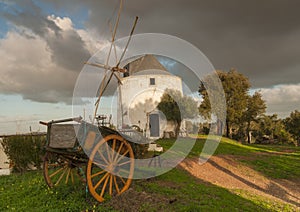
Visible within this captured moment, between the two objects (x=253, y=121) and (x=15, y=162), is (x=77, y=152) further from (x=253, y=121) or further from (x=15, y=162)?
(x=253, y=121)

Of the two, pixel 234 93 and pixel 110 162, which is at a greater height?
pixel 234 93

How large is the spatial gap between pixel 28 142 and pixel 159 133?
15.5 metres

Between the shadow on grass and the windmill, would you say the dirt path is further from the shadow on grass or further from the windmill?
the windmill

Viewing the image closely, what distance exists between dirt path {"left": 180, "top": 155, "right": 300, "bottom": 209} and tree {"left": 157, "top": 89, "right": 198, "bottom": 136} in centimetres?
1085

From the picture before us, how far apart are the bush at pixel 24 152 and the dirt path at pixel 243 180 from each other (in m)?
6.25

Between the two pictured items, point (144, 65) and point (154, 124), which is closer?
point (154, 124)

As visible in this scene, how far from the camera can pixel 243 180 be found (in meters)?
10.2

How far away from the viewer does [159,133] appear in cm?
2445

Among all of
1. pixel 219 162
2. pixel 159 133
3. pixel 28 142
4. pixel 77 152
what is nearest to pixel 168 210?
pixel 77 152

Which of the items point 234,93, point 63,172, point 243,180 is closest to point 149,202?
point 63,172

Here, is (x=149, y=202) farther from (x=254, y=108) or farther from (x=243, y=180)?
(x=254, y=108)

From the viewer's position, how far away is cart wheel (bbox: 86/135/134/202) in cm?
540

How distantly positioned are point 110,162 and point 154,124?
19.4m

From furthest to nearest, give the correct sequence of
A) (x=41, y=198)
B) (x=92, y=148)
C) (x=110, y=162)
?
(x=41, y=198), (x=110, y=162), (x=92, y=148)
